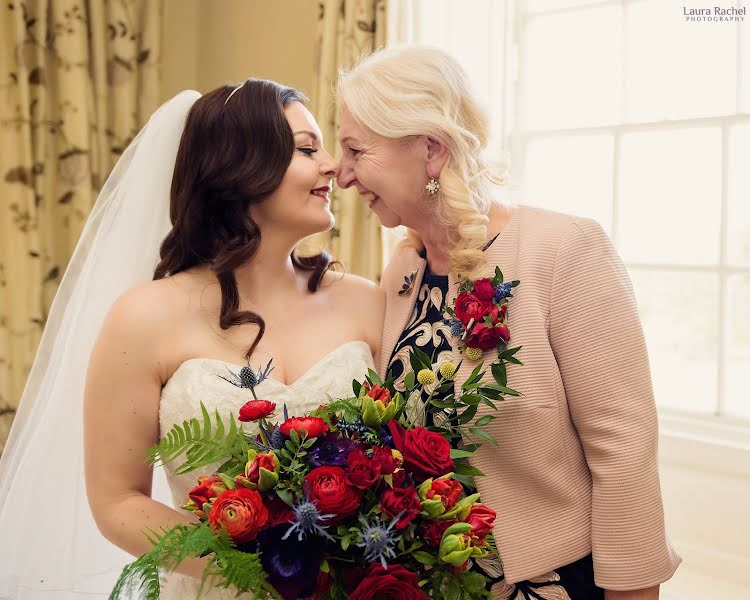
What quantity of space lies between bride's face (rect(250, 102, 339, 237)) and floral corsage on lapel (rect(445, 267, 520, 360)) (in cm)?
45

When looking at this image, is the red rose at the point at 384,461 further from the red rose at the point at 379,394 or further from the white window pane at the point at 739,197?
the white window pane at the point at 739,197

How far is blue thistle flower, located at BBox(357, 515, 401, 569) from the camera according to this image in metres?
1.16

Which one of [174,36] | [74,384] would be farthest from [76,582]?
[174,36]

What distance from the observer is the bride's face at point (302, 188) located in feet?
6.28

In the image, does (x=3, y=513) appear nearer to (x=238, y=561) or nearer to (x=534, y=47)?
(x=238, y=561)

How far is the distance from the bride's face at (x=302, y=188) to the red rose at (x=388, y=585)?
37.8 inches

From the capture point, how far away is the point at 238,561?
3.84 ft

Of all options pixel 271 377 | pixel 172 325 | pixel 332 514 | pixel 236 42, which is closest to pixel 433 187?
pixel 271 377

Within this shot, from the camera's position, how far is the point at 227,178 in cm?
190

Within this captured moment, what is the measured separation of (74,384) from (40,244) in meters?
1.61

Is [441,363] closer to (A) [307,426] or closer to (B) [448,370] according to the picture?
(B) [448,370]

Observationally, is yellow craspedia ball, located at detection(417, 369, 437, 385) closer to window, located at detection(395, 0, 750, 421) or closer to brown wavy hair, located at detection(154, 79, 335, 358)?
brown wavy hair, located at detection(154, 79, 335, 358)

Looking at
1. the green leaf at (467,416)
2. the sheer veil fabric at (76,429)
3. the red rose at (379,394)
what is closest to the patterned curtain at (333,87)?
the sheer veil fabric at (76,429)

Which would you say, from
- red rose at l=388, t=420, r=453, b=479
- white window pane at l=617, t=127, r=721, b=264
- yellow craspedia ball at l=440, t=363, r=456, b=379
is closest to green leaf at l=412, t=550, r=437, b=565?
red rose at l=388, t=420, r=453, b=479
